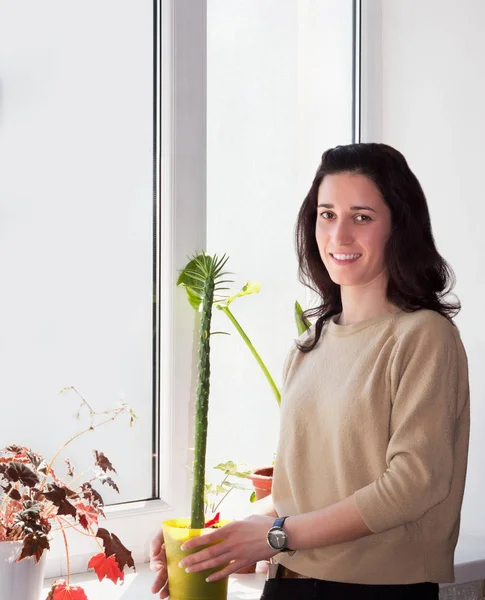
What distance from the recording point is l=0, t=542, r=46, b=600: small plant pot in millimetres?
1201

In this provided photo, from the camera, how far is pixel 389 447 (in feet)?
3.85

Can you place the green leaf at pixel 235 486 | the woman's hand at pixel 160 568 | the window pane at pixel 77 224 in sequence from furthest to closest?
the green leaf at pixel 235 486
the window pane at pixel 77 224
the woman's hand at pixel 160 568

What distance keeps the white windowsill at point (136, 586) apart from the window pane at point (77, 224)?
173 millimetres

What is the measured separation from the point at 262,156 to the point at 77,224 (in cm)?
56

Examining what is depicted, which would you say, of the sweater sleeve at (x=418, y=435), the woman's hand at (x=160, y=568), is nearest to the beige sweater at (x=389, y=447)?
the sweater sleeve at (x=418, y=435)

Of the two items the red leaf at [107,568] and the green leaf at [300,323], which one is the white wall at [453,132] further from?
the red leaf at [107,568]

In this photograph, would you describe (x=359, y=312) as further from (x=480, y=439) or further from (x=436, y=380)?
(x=480, y=439)

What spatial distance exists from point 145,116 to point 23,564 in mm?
988

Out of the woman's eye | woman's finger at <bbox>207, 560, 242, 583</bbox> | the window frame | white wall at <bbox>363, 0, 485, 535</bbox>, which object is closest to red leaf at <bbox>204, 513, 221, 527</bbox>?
woman's finger at <bbox>207, 560, 242, 583</bbox>

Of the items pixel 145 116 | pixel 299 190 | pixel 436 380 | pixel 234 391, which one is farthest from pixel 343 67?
pixel 436 380

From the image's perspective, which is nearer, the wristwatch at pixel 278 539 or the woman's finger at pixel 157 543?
the wristwatch at pixel 278 539

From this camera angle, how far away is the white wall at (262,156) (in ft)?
6.16

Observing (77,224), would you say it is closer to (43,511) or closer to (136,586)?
(43,511)

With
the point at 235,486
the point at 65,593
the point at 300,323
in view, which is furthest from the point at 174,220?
the point at 65,593
